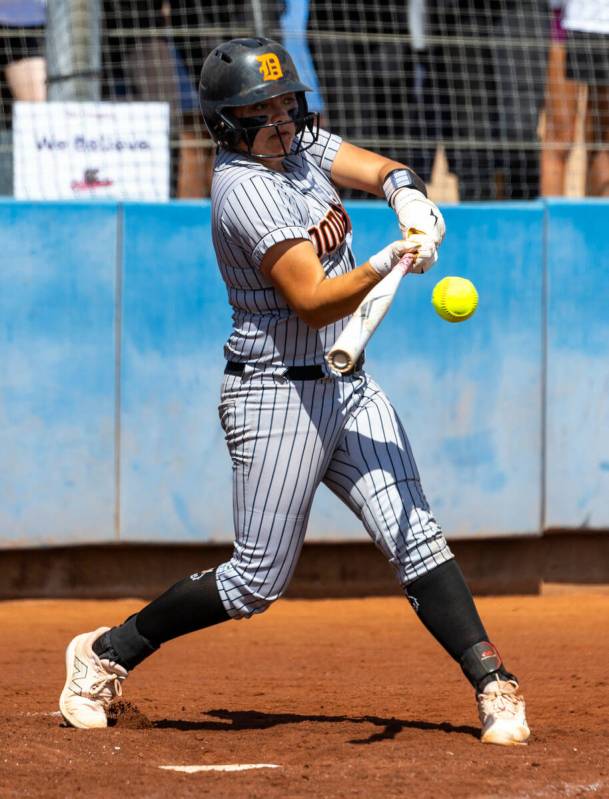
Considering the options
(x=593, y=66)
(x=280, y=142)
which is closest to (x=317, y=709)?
(x=280, y=142)

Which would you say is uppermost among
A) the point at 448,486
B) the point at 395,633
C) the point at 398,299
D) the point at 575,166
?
the point at 575,166

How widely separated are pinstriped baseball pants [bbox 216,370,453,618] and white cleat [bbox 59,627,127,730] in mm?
448

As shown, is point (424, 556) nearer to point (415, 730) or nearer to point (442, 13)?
point (415, 730)

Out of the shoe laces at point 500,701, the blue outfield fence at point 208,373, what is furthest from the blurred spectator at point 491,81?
the shoe laces at point 500,701

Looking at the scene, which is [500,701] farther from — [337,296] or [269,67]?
[269,67]

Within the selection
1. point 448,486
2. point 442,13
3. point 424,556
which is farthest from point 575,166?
point 424,556

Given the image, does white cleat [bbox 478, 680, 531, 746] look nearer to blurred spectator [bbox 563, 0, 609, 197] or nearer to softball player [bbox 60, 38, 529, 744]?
softball player [bbox 60, 38, 529, 744]

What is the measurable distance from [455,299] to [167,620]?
48.9 inches

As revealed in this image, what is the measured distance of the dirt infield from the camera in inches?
133

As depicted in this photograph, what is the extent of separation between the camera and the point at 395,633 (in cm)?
595

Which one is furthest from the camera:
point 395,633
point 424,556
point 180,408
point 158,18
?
point 158,18

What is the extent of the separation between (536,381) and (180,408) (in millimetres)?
1681

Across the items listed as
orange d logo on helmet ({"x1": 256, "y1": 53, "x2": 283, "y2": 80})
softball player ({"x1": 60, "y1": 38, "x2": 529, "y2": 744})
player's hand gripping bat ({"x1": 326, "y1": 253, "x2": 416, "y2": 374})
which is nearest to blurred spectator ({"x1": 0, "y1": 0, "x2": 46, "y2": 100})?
softball player ({"x1": 60, "y1": 38, "x2": 529, "y2": 744})

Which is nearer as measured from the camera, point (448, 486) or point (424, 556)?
point (424, 556)
